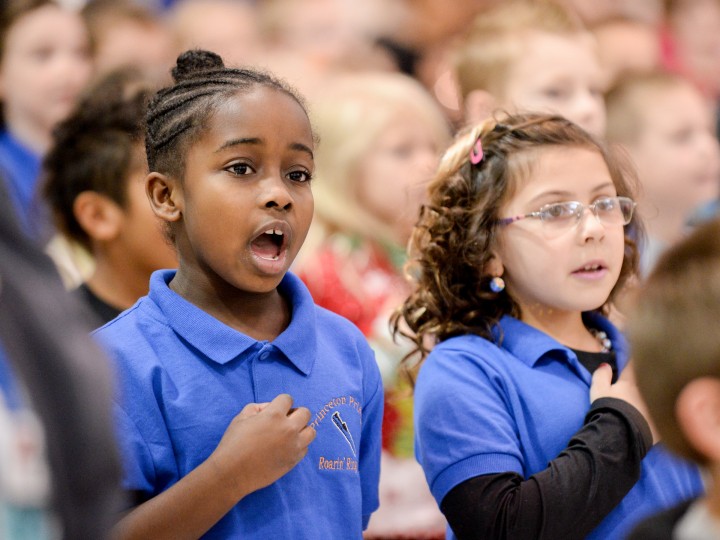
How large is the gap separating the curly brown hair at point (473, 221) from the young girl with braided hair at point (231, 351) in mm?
321

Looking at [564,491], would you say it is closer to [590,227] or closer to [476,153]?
[590,227]

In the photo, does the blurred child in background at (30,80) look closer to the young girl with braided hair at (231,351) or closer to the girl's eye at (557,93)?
the girl's eye at (557,93)

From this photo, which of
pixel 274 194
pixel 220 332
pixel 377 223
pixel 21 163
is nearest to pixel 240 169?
pixel 274 194

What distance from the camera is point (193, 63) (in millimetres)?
1741

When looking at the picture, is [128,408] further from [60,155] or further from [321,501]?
[60,155]

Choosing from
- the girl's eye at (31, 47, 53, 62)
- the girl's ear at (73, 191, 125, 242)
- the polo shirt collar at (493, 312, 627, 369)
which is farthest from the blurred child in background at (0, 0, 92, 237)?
the polo shirt collar at (493, 312, 627, 369)

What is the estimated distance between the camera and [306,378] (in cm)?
164

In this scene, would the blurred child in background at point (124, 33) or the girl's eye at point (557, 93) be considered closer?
the girl's eye at point (557, 93)

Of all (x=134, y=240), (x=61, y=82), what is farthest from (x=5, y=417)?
(x=61, y=82)

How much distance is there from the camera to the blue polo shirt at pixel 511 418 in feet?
5.73

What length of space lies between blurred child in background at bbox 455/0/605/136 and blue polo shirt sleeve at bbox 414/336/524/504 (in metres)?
1.36

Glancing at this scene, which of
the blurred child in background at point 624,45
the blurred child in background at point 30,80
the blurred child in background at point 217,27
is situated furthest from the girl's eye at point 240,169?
the blurred child in background at point 624,45

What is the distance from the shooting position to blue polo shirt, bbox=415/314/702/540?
175 centimetres

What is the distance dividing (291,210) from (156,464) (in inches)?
16.4
